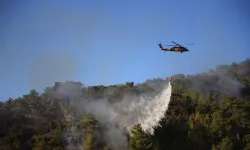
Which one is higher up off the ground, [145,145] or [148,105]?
[148,105]

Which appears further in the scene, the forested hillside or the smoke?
the smoke

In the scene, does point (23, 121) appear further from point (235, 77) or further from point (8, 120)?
point (235, 77)

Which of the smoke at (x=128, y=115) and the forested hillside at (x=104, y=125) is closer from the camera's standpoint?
the forested hillside at (x=104, y=125)

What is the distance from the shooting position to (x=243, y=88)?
129m

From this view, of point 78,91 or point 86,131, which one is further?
point 78,91

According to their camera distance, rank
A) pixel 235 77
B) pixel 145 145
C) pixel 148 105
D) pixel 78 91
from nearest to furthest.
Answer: pixel 145 145, pixel 148 105, pixel 78 91, pixel 235 77

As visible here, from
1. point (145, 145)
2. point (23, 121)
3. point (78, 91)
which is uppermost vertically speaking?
point (78, 91)

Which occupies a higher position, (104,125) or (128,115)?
(128,115)

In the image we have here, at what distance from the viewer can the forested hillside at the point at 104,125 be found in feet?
194

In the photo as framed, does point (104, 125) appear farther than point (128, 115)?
No

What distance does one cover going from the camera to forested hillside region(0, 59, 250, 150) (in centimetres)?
5928

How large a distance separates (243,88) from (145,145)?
3401 inches

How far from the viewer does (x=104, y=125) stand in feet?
212

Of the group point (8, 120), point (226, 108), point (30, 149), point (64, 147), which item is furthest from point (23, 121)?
point (226, 108)
